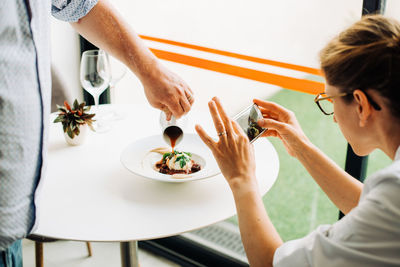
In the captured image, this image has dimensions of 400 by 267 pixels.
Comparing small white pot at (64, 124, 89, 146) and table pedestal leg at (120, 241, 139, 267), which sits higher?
small white pot at (64, 124, 89, 146)

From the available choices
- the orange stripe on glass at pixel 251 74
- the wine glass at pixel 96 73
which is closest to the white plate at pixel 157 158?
the wine glass at pixel 96 73

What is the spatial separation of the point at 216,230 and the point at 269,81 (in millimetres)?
978

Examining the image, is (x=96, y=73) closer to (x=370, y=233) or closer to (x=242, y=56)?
(x=242, y=56)

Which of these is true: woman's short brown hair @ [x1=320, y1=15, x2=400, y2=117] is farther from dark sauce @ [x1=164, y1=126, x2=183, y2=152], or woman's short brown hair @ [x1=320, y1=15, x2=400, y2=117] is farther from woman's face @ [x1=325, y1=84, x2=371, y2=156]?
dark sauce @ [x1=164, y1=126, x2=183, y2=152]

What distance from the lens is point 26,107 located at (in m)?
0.85

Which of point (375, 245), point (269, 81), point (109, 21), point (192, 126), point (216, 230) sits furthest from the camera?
point (216, 230)

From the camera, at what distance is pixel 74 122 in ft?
4.96

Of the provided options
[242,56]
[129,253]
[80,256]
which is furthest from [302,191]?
[129,253]

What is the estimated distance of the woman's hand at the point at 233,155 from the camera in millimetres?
1111

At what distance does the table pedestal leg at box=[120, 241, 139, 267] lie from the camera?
59.7 inches

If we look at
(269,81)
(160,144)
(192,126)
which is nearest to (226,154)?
(160,144)

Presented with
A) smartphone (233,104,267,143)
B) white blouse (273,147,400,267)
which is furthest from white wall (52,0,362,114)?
white blouse (273,147,400,267)

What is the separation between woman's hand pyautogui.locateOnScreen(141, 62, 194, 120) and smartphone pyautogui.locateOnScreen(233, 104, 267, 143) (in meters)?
0.22

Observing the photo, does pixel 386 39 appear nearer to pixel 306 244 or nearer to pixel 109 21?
pixel 306 244
